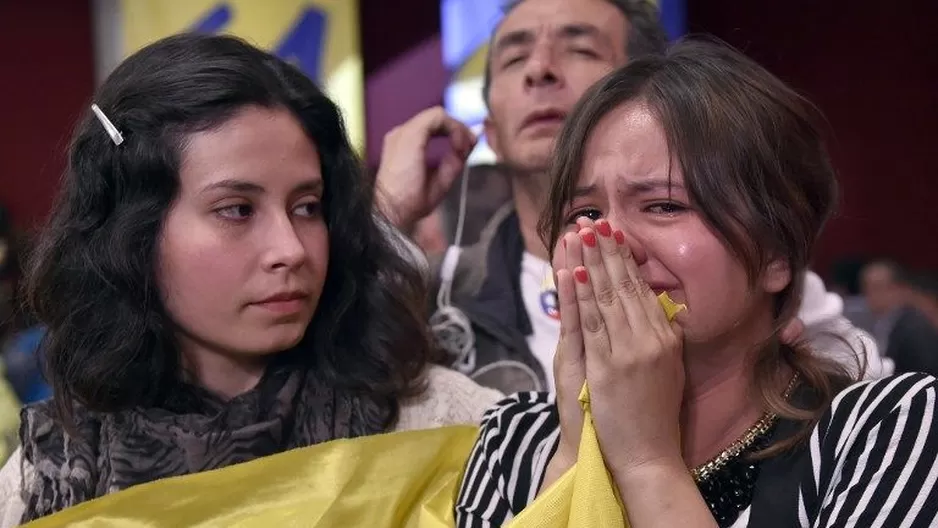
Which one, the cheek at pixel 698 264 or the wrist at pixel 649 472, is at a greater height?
the cheek at pixel 698 264

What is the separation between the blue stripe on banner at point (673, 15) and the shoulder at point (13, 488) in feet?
7.83

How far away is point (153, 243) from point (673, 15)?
90.1 inches

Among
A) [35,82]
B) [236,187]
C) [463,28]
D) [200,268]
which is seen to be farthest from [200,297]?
[35,82]

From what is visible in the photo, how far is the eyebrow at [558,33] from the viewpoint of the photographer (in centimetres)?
205

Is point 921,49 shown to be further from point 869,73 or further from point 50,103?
point 50,103

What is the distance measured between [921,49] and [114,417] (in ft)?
10.2

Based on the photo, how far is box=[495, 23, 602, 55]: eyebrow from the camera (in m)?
2.05

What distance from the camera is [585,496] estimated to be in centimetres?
114

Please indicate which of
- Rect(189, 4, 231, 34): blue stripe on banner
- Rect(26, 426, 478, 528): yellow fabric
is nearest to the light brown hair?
Rect(26, 426, 478, 528): yellow fabric

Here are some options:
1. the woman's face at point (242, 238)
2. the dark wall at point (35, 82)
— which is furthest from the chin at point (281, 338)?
the dark wall at point (35, 82)

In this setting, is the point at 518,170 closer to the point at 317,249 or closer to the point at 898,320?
the point at 317,249

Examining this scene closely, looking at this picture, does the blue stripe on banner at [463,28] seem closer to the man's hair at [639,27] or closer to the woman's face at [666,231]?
the man's hair at [639,27]

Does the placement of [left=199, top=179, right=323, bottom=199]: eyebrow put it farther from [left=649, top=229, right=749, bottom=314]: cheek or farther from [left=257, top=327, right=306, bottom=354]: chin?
[left=649, top=229, right=749, bottom=314]: cheek

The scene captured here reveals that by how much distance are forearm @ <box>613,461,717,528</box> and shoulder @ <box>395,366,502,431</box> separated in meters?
0.50
